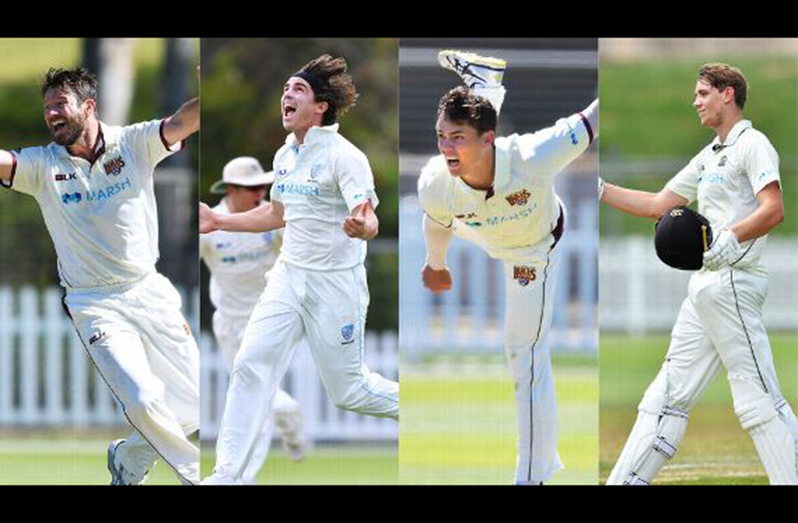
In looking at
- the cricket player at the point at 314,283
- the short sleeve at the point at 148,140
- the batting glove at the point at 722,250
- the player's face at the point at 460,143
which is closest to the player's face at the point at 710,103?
the batting glove at the point at 722,250

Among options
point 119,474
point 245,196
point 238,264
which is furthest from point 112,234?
point 238,264

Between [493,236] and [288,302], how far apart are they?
924mm

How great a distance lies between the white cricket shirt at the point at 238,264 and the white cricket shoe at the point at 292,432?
0.57m

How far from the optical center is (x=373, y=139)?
29.2 ft

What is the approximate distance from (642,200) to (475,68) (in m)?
1.07

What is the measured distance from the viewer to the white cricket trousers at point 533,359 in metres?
6.93

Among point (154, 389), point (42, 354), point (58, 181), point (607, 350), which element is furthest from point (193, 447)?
point (607, 350)

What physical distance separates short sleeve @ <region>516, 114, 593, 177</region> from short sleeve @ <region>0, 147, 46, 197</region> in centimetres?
208

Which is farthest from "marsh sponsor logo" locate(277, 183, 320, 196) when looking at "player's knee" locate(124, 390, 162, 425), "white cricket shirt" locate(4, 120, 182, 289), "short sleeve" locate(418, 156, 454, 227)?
"player's knee" locate(124, 390, 162, 425)

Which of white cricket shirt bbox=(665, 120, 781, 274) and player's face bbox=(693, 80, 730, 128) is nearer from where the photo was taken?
white cricket shirt bbox=(665, 120, 781, 274)

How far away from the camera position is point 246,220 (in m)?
7.25

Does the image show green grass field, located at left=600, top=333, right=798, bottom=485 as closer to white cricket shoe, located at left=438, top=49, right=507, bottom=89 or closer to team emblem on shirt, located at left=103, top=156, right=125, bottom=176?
white cricket shoe, located at left=438, top=49, right=507, bottom=89

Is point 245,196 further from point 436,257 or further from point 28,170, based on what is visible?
point 436,257

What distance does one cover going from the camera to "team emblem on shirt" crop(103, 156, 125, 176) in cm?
706
